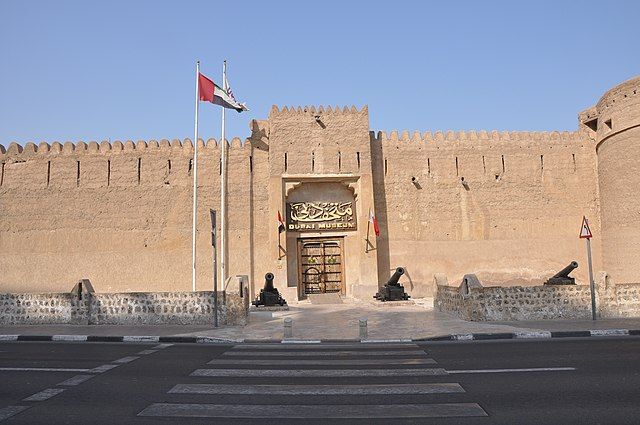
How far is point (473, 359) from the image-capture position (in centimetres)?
784

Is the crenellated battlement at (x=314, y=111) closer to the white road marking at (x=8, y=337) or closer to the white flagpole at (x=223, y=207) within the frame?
the white flagpole at (x=223, y=207)

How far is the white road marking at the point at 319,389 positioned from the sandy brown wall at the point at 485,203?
1634 cm

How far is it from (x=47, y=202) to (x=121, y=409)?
1969 cm

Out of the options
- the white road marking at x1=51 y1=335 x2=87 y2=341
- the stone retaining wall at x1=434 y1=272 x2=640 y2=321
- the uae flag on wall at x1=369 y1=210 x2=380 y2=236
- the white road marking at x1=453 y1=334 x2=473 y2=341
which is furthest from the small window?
the white road marking at x1=51 y1=335 x2=87 y2=341

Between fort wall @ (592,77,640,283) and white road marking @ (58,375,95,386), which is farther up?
fort wall @ (592,77,640,283)

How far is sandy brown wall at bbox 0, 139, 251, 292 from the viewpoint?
21.8 metres

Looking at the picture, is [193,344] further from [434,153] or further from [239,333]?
[434,153]

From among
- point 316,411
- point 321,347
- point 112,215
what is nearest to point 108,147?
point 112,215

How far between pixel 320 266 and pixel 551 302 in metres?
10.9

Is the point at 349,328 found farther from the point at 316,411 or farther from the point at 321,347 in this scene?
the point at 316,411

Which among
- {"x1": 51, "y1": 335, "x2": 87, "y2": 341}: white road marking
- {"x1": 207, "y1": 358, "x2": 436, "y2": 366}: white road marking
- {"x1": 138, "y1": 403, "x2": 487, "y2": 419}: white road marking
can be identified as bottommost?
{"x1": 207, "y1": 358, "x2": 436, "y2": 366}: white road marking

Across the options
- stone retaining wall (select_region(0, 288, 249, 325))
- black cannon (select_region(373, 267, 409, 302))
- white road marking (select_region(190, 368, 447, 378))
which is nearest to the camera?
white road marking (select_region(190, 368, 447, 378))

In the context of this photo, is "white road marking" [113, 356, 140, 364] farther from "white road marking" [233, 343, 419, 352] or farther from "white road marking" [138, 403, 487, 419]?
"white road marking" [138, 403, 487, 419]

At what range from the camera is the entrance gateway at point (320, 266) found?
22.1 m
